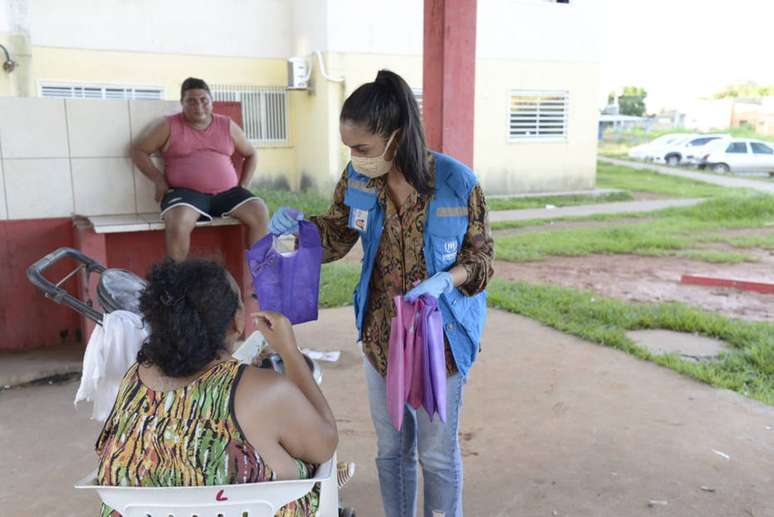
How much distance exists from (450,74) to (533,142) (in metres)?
11.1

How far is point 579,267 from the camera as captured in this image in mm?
7992

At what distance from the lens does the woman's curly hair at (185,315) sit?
164cm

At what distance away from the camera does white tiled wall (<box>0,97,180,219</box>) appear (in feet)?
14.4

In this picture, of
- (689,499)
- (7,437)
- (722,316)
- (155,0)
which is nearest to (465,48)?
(689,499)

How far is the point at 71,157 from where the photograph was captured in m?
4.53

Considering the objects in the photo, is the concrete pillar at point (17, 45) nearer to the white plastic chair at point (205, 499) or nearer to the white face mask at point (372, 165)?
the white face mask at point (372, 165)

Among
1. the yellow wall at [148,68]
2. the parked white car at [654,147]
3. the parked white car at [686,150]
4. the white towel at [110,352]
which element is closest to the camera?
the white towel at [110,352]

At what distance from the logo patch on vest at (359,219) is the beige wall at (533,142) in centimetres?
1167

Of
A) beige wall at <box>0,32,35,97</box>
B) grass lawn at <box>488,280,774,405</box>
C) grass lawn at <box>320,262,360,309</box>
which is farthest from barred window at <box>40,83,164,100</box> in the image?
grass lawn at <box>488,280,774,405</box>

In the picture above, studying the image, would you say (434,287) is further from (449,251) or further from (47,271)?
(47,271)

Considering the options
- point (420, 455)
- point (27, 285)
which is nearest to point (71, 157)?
point (27, 285)

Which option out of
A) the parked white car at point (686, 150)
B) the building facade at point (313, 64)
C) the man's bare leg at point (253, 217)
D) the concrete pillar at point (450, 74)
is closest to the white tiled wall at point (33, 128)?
the man's bare leg at point (253, 217)

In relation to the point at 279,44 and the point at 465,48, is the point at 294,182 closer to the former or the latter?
the point at 279,44

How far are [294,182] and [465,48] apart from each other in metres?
10.4
